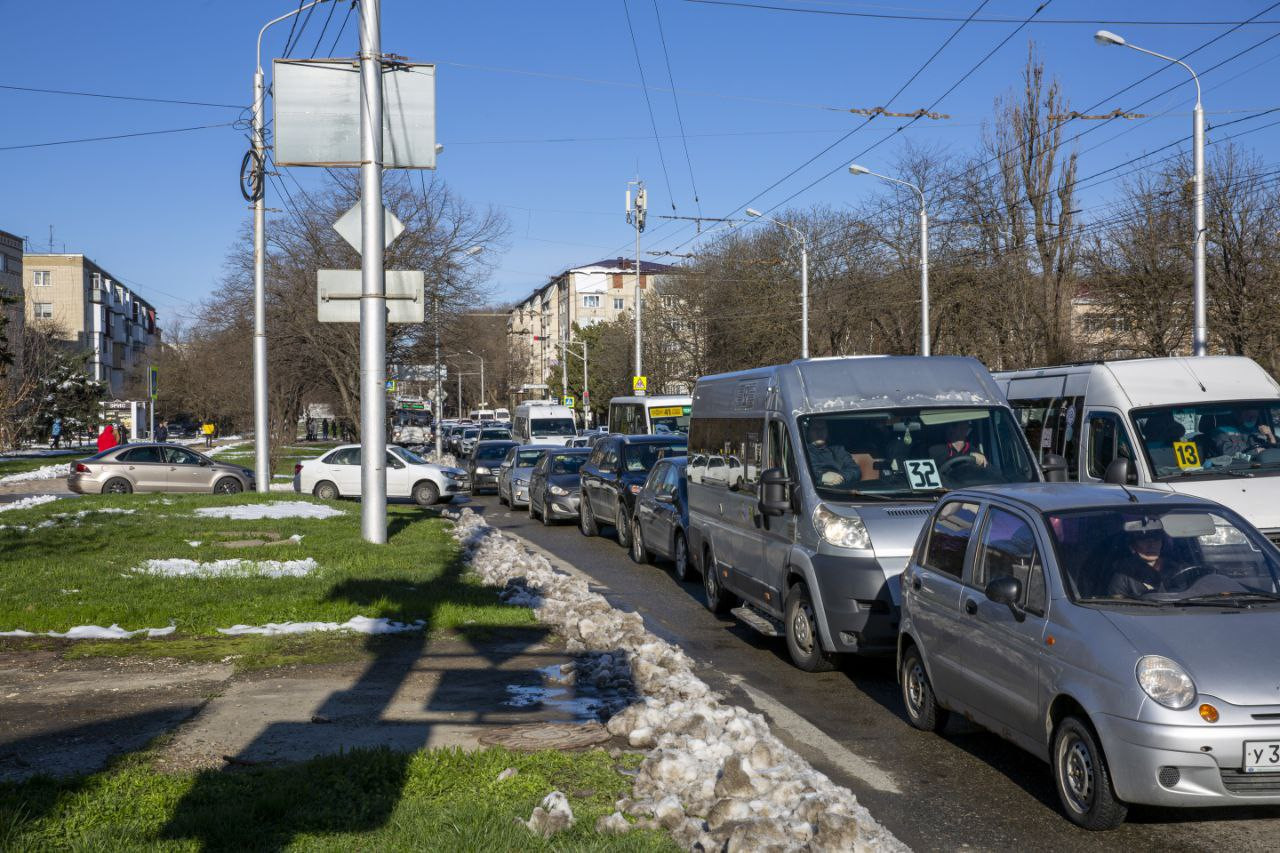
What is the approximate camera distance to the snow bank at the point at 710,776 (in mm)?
5008

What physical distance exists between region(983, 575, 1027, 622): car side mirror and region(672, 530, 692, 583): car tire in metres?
9.01

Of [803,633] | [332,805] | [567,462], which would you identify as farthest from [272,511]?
[332,805]

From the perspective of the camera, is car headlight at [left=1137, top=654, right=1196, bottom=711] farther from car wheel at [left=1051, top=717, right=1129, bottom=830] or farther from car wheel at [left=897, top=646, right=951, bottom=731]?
car wheel at [left=897, top=646, right=951, bottom=731]

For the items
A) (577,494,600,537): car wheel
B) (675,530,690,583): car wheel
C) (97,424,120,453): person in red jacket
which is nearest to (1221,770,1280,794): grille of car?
(675,530,690,583): car wheel

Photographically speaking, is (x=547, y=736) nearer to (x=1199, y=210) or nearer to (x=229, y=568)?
(x=229, y=568)

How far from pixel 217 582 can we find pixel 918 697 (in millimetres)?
7601

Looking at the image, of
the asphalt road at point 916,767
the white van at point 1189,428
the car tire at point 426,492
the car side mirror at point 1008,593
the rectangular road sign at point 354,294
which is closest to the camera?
the asphalt road at point 916,767

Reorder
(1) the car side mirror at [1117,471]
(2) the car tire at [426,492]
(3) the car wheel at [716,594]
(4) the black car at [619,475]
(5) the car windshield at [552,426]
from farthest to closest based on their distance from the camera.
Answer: (5) the car windshield at [552,426], (2) the car tire at [426,492], (4) the black car at [619,475], (3) the car wheel at [716,594], (1) the car side mirror at [1117,471]

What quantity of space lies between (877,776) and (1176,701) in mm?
1884

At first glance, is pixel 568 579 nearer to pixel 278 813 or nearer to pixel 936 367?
pixel 936 367

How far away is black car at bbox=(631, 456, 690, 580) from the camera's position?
15695 millimetres

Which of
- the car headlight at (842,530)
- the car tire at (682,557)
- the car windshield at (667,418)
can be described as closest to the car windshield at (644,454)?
the car tire at (682,557)

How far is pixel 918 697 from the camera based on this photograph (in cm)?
791

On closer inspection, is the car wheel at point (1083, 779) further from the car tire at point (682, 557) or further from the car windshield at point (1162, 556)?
the car tire at point (682, 557)
